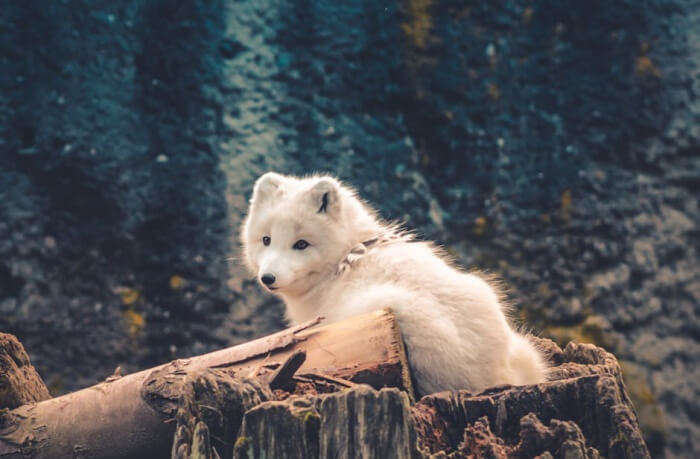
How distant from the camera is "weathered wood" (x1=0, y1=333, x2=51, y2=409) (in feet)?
9.16

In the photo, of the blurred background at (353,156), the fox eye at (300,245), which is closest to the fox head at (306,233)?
the fox eye at (300,245)

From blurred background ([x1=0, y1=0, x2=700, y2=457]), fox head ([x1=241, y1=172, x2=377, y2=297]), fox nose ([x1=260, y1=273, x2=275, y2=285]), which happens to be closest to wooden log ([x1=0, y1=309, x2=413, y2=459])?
fox nose ([x1=260, y1=273, x2=275, y2=285])

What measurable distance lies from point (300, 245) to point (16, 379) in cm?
144

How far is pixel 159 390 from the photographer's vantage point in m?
2.48

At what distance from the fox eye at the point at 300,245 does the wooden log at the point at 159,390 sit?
2.97 feet

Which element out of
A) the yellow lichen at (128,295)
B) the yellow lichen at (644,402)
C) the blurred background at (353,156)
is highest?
the blurred background at (353,156)

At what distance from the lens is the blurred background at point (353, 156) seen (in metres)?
5.53

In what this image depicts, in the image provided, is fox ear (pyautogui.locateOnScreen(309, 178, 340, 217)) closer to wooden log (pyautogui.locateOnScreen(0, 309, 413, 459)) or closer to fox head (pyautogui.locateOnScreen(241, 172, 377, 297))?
fox head (pyautogui.locateOnScreen(241, 172, 377, 297))

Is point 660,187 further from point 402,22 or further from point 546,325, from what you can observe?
point 402,22

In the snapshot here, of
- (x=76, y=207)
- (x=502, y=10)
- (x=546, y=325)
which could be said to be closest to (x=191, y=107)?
(x=76, y=207)

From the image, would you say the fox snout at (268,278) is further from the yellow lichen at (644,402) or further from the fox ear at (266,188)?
the yellow lichen at (644,402)

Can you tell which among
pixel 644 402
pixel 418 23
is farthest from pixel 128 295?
pixel 644 402

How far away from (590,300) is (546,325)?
429mm

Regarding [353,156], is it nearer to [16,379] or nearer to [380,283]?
[380,283]
